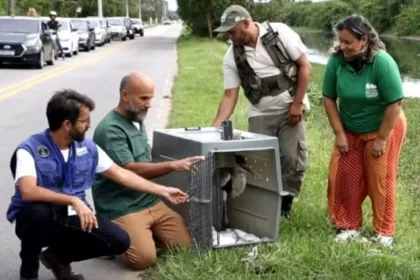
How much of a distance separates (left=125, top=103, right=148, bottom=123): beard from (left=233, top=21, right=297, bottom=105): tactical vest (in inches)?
44.3

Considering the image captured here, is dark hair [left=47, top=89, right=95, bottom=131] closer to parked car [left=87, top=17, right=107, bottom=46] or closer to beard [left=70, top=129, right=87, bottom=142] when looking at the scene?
beard [left=70, top=129, right=87, bottom=142]

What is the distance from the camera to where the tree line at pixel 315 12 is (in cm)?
4925

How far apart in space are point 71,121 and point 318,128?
8586mm

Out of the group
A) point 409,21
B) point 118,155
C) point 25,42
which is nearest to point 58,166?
point 118,155

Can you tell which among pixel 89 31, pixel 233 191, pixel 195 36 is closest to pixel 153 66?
pixel 89 31

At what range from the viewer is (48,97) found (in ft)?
53.8

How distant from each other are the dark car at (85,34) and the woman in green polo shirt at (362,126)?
33.0 m

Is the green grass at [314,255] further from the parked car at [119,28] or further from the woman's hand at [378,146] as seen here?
the parked car at [119,28]

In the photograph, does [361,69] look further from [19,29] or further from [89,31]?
[89,31]

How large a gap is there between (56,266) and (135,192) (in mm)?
801

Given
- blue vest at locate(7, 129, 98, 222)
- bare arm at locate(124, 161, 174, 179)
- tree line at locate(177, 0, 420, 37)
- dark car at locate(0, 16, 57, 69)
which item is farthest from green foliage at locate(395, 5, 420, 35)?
blue vest at locate(7, 129, 98, 222)

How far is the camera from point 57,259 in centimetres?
496

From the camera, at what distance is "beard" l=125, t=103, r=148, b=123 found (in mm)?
5312

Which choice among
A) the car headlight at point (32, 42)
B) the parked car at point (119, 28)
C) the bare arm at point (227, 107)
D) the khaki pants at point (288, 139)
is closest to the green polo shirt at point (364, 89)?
the khaki pants at point (288, 139)
